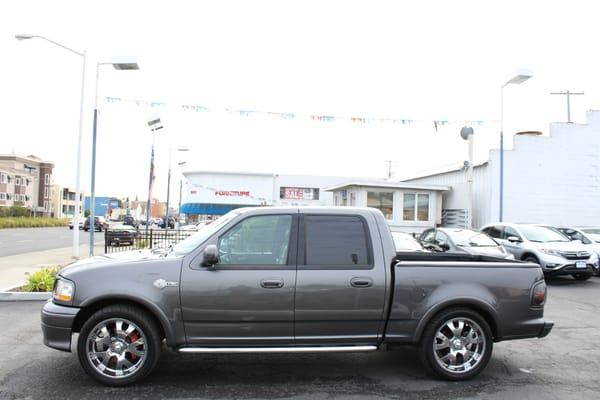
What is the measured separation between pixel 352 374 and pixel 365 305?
903 mm

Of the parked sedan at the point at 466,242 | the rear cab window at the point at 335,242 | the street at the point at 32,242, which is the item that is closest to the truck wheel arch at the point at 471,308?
the rear cab window at the point at 335,242

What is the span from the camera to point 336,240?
5.08 m

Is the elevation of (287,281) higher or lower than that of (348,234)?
lower

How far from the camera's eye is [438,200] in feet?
81.4

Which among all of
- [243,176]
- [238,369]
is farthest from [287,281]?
[243,176]

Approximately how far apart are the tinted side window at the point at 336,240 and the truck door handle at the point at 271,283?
35 cm

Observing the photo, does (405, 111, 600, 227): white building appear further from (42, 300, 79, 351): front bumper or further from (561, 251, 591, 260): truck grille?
(42, 300, 79, 351): front bumper

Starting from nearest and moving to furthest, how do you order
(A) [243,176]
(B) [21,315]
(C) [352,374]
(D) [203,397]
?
1. (D) [203,397]
2. (C) [352,374]
3. (B) [21,315]
4. (A) [243,176]

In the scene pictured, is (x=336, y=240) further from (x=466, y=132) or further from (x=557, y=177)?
(x=466, y=132)

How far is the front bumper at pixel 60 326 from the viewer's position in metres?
4.68

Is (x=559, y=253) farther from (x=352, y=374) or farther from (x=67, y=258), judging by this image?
(x=67, y=258)

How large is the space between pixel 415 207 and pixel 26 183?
85.4 meters

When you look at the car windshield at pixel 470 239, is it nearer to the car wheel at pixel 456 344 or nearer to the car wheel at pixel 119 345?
the car wheel at pixel 456 344

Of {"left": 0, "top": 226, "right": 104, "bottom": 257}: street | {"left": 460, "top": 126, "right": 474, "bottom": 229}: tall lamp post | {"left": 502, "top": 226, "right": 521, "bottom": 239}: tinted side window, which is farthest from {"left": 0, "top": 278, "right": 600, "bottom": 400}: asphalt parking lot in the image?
{"left": 460, "top": 126, "right": 474, "bottom": 229}: tall lamp post
